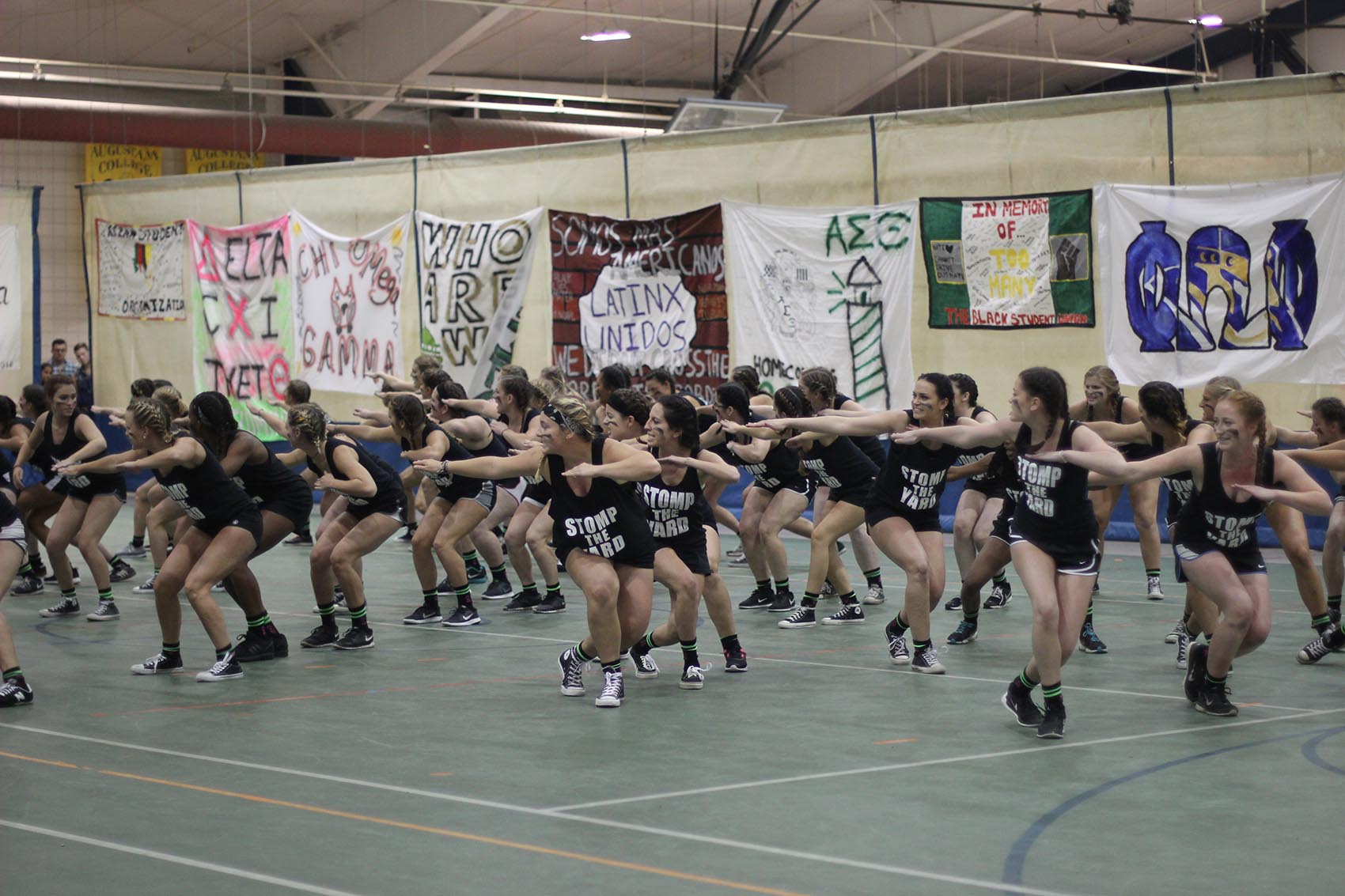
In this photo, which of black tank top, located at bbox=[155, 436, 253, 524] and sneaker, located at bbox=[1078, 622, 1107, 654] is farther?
sneaker, located at bbox=[1078, 622, 1107, 654]

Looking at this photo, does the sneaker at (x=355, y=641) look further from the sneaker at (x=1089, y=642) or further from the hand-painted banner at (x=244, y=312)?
the hand-painted banner at (x=244, y=312)

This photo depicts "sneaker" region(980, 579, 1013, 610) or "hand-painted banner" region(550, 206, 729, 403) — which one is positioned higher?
"hand-painted banner" region(550, 206, 729, 403)

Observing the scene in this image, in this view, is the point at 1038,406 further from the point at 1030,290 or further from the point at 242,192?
the point at 242,192

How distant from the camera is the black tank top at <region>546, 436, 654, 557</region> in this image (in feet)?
29.0

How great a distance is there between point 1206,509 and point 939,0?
1849cm

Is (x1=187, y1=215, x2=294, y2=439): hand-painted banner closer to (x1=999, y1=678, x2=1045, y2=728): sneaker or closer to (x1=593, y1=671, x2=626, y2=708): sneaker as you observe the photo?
(x1=593, y1=671, x2=626, y2=708): sneaker

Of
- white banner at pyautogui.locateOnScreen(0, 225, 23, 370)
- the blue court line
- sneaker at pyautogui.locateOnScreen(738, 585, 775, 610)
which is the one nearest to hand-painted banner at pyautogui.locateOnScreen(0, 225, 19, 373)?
white banner at pyautogui.locateOnScreen(0, 225, 23, 370)

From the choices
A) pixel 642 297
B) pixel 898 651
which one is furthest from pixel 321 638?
pixel 642 297

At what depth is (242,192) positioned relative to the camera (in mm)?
24156

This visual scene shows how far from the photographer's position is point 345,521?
37.3 ft

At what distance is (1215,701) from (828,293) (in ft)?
34.1

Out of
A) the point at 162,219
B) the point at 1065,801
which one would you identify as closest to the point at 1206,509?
the point at 1065,801

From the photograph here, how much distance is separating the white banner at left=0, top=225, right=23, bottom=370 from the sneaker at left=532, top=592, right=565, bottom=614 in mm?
16110

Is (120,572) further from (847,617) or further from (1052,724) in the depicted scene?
(1052,724)
